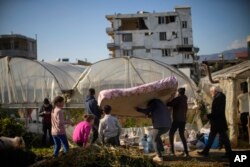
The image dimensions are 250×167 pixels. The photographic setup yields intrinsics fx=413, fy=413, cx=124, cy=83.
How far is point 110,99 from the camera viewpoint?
9.39 metres

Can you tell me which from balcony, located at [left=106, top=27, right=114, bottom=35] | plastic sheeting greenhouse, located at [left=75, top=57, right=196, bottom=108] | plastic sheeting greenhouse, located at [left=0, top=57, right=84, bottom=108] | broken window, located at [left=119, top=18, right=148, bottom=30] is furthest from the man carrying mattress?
broken window, located at [left=119, top=18, right=148, bottom=30]

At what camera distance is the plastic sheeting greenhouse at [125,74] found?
51.0 ft

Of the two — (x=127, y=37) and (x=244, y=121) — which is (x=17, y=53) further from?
(x=244, y=121)

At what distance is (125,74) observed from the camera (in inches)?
622

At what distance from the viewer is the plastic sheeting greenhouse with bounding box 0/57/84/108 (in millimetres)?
16219

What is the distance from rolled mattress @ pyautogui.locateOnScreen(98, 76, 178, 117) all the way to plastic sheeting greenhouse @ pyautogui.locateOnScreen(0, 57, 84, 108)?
22.4ft

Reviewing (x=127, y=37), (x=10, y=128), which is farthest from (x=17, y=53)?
(x=10, y=128)

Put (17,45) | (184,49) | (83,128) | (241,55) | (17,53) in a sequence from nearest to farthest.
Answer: (83,128), (241,55), (17,53), (17,45), (184,49)

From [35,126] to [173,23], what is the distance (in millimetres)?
44408

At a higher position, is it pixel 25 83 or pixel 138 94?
pixel 25 83

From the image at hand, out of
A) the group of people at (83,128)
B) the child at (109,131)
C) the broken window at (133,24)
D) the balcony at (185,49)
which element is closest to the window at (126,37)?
the broken window at (133,24)

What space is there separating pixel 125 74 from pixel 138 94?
6765 mm

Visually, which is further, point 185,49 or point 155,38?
point 155,38

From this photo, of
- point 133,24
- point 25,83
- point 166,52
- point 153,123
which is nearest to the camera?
point 153,123
